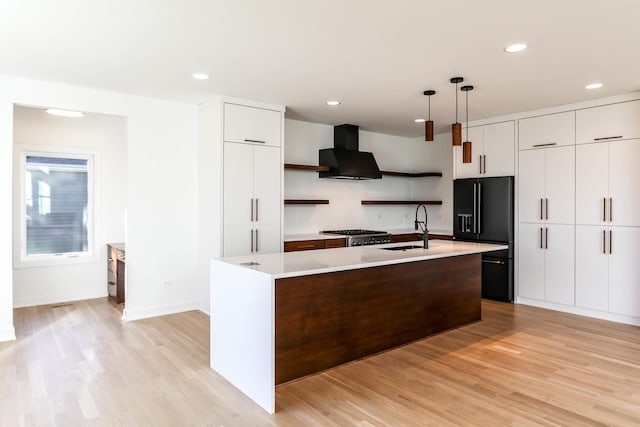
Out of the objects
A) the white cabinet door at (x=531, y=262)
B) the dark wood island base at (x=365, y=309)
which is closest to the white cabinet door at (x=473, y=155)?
the white cabinet door at (x=531, y=262)

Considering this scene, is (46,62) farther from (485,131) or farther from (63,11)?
(485,131)

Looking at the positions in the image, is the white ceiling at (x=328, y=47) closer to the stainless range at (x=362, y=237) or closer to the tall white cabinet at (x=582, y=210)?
the tall white cabinet at (x=582, y=210)

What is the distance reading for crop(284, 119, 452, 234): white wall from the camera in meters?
6.11

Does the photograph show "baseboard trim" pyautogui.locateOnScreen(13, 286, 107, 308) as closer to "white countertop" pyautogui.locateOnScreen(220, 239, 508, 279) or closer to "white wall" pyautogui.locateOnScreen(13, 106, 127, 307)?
"white wall" pyautogui.locateOnScreen(13, 106, 127, 307)

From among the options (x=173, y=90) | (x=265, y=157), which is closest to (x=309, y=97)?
(x=265, y=157)

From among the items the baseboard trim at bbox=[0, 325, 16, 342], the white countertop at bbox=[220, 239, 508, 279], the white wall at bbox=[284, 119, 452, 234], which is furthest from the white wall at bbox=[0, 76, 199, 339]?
the white countertop at bbox=[220, 239, 508, 279]

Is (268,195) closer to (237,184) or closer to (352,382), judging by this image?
(237,184)

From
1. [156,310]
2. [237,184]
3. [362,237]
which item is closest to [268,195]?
[237,184]

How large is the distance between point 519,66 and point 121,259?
186 inches

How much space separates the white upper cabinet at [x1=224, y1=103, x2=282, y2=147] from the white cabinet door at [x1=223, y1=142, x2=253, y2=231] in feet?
0.37

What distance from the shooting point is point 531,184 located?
17.3 ft

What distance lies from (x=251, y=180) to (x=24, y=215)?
9.69 feet

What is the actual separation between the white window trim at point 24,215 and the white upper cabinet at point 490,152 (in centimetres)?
509

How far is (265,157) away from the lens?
4.99m
